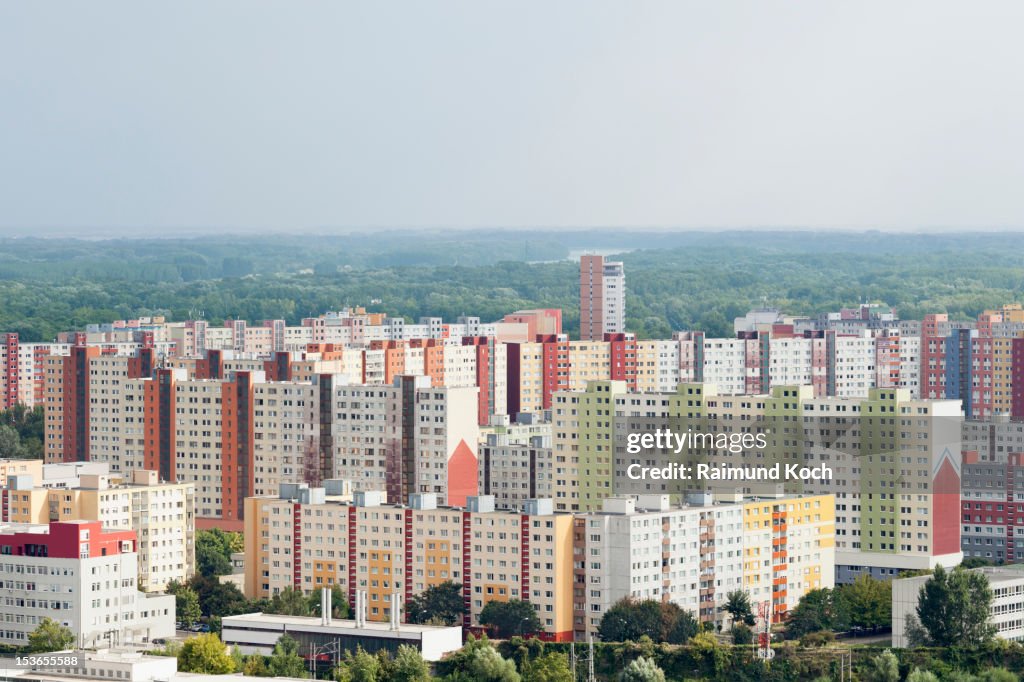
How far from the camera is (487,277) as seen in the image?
108 metres

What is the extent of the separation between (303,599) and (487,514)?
2.10 meters

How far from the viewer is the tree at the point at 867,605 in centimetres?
2775

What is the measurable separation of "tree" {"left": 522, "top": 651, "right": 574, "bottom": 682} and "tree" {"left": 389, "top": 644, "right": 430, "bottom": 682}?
92 cm

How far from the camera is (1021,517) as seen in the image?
109ft

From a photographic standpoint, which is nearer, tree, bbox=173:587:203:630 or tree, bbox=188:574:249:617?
tree, bbox=173:587:203:630

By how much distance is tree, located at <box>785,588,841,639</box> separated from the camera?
26.9m

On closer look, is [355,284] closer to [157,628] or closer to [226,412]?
[226,412]

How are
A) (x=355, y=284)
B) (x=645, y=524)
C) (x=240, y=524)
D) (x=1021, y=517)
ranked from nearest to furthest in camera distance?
(x=645, y=524), (x=1021, y=517), (x=240, y=524), (x=355, y=284)

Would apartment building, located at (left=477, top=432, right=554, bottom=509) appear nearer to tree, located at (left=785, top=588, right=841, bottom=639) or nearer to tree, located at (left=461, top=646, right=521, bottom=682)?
tree, located at (left=785, top=588, right=841, bottom=639)

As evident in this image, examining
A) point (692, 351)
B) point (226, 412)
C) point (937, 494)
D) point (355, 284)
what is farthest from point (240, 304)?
point (937, 494)

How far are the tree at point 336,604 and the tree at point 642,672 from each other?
3646 millimetres

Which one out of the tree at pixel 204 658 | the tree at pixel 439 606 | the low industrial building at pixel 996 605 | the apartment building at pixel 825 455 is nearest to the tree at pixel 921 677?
the low industrial building at pixel 996 605

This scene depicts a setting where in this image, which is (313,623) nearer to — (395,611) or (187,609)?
(395,611)

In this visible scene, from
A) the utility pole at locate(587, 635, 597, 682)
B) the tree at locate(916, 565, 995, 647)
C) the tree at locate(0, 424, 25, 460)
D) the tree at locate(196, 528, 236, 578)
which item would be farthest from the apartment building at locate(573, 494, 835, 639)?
the tree at locate(0, 424, 25, 460)
